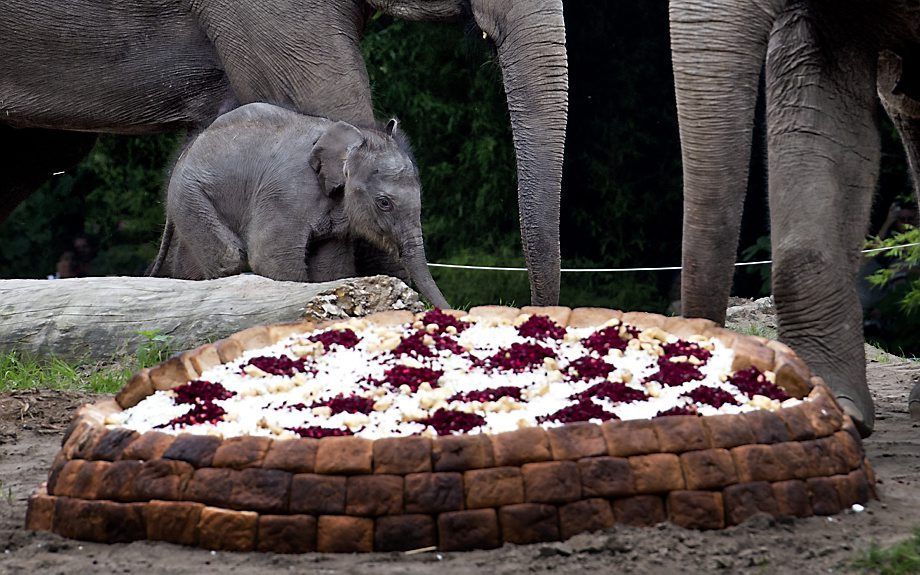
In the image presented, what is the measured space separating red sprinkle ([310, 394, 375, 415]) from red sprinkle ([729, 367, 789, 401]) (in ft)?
3.22

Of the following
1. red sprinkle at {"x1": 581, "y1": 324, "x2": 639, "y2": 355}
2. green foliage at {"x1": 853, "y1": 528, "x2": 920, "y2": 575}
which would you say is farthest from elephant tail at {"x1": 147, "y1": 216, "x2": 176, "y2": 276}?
green foliage at {"x1": 853, "y1": 528, "x2": 920, "y2": 575}

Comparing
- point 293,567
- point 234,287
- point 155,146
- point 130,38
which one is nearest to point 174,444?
point 293,567

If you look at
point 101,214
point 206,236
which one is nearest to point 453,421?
point 206,236

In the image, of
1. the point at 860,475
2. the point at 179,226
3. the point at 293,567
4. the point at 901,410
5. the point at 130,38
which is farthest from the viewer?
the point at 130,38

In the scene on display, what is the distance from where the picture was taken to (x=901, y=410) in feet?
19.0

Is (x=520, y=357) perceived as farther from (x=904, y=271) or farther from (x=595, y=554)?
(x=904, y=271)

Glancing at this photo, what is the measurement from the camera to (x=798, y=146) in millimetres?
5168

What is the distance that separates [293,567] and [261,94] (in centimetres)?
418

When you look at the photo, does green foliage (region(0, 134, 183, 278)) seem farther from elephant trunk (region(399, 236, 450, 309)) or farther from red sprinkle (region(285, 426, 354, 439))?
red sprinkle (region(285, 426, 354, 439))

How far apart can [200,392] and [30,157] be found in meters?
5.32

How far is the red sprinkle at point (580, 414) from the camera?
352 cm

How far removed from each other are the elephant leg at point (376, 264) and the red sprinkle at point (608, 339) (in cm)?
258

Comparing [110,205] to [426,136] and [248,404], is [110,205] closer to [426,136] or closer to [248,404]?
[426,136]

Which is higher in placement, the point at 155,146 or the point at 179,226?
the point at 179,226
